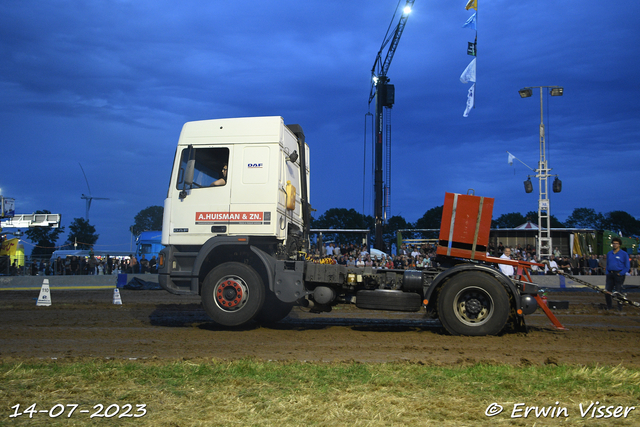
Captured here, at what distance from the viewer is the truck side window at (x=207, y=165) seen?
29.1 feet

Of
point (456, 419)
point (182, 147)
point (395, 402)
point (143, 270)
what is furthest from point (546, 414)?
point (143, 270)

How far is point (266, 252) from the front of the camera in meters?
8.74

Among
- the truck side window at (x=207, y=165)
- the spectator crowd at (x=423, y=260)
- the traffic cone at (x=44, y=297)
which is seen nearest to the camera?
the truck side window at (x=207, y=165)

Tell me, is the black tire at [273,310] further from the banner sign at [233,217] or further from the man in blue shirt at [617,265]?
the man in blue shirt at [617,265]

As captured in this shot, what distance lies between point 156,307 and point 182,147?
5983 millimetres

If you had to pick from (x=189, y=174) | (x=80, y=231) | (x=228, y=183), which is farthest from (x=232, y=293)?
(x=80, y=231)

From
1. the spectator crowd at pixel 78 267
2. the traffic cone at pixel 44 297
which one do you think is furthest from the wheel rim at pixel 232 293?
the spectator crowd at pixel 78 267

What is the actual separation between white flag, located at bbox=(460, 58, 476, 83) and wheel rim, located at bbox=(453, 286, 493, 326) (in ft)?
79.1

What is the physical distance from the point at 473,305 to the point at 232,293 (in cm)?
409

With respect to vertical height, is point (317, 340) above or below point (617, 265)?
below

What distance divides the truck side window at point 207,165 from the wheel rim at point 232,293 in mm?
1910

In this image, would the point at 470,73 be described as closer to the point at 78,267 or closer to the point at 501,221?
the point at 78,267

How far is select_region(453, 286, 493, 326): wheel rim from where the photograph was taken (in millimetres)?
7797

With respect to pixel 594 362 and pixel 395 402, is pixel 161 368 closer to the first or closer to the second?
pixel 395 402
